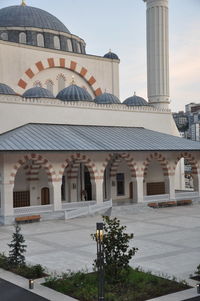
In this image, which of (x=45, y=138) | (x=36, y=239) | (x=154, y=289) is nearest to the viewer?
(x=154, y=289)

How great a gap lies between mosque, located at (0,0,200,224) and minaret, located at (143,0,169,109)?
0.07 metres

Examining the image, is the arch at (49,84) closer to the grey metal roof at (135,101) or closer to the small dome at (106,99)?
the small dome at (106,99)

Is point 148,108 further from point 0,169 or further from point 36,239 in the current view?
point 36,239

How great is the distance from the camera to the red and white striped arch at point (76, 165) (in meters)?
21.0

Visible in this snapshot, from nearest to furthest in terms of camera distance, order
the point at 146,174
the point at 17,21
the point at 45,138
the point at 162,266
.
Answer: the point at 162,266
the point at 45,138
the point at 146,174
the point at 17,21

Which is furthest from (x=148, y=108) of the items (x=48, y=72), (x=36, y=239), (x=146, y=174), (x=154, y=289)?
(x=154, y=289)

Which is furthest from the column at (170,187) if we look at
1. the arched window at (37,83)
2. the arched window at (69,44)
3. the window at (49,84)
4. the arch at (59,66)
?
the arched window at (69,44)

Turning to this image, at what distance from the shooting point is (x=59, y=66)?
27.8m

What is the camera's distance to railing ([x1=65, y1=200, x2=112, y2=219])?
20.4 meters

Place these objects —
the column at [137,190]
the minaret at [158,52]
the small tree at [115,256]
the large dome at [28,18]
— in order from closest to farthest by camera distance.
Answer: the small tree at [115,256] → the column at [137,190] → the large dome at [28,18] → the minaret at [158,52]

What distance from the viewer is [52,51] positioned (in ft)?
90.4

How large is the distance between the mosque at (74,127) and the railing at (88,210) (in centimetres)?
31

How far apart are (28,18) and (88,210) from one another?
15313 mm

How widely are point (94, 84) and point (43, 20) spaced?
5728 millimetres
